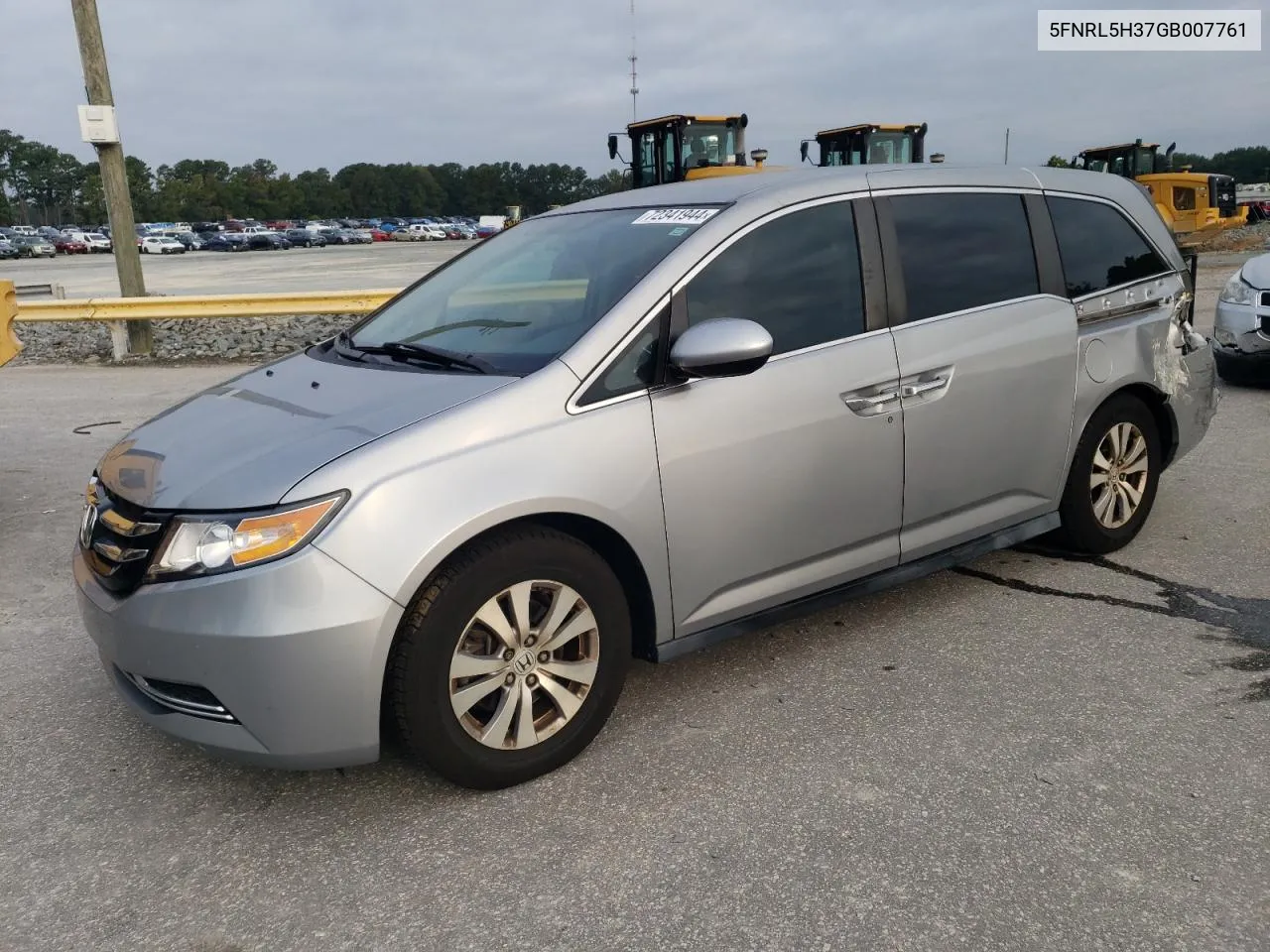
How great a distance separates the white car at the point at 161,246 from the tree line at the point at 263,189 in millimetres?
52597

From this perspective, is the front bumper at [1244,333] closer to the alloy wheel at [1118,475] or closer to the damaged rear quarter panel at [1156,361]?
the damaged rear quarter panel at [1156,361]

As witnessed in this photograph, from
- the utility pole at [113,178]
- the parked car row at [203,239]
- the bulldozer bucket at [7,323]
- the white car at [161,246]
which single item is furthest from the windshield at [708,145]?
the white car at [161,246]

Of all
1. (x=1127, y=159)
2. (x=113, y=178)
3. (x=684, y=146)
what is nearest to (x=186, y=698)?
(x=113, y=178)

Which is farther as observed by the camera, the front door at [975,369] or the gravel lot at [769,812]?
the front door at [975,369]

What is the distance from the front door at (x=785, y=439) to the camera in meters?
3.14

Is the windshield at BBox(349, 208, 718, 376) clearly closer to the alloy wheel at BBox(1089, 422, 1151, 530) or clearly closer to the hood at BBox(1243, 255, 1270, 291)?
the alloy wheel at BBox(1089, 422, 1151, 530)

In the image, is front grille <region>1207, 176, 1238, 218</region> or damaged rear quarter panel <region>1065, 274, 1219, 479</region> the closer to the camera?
damaged rear quarter panel <region>1065, 274, 1219, 479</region>

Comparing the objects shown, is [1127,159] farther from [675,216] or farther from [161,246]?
[161,246]

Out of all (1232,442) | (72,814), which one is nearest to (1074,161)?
(1232,442)

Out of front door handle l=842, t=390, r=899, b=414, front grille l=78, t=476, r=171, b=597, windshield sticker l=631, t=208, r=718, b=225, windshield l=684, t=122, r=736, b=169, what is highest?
windshield l=684, t=122, r=736, b=169

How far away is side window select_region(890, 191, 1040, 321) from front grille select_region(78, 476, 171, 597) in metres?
2.52

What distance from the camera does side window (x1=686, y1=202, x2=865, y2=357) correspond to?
3.30 m

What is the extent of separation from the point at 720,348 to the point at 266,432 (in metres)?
1.31

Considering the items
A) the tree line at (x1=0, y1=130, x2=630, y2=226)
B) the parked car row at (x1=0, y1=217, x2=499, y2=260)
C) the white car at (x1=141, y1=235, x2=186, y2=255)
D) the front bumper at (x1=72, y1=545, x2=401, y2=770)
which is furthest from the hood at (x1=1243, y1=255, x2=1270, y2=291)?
the tree line at (x1=0, y1=130, x2=630, y2=226)
